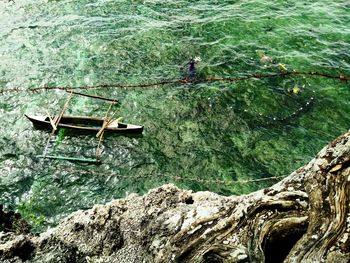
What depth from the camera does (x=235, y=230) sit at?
606 cm

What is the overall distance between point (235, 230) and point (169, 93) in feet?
35.5

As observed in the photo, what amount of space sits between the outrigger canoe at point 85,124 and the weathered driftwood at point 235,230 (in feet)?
21.2

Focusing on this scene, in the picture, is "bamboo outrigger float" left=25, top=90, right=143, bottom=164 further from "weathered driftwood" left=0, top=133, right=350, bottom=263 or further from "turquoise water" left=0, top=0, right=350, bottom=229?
"weathered driftwood" left=0, top=133, right=350, bottom=263

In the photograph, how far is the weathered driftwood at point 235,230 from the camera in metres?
5.46

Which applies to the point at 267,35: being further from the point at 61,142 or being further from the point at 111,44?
the point at 61,142

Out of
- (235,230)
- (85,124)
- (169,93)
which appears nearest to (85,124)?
(85,124)

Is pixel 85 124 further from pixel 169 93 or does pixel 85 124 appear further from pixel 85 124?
pixel 169 93

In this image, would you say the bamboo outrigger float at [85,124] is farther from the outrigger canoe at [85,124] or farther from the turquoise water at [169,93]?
the turquoise water at [169,93]

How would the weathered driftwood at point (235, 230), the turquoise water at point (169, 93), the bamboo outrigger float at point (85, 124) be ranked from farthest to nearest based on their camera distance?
the bamboo outrigger float at point (85, 124) < the turquoise water at point (169, 93) < the weathered driftwood at point (235, 230)

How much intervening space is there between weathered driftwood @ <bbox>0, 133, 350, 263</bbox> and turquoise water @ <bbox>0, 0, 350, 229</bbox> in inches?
177

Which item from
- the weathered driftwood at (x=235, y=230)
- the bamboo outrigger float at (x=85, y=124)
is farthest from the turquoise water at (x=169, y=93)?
the weathered driftwood at (x=235, y=230)

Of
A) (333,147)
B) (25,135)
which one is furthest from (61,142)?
(333,147)

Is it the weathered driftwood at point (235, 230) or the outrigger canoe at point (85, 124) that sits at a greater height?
the weathered driftwood at point (235, 230)

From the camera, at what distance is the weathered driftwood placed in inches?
215
